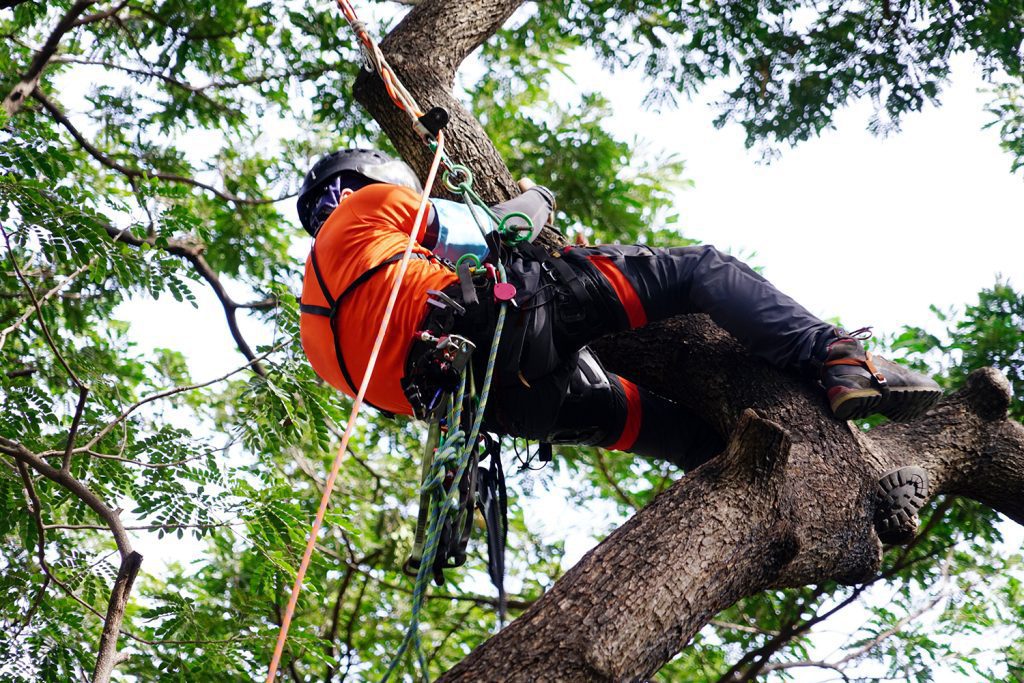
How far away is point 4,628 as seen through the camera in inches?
144

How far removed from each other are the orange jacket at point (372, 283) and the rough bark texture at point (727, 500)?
0.74 m

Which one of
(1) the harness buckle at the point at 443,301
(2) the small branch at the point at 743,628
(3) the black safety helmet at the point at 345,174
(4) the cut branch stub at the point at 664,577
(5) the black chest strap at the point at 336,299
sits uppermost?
(3) the black safety helmet at the point at 345,174

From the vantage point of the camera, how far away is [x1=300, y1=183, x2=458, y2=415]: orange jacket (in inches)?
107

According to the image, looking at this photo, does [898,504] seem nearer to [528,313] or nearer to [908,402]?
[908,402]

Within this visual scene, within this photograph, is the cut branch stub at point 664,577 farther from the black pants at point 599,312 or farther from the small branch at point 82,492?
the small branch at point 82,492

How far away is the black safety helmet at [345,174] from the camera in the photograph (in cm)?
330

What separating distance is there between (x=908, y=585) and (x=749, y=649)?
89 cm

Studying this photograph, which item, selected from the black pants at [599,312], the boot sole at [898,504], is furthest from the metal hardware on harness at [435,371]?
the boot sole at [898,504]

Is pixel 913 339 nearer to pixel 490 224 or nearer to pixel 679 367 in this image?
pixel 679 367

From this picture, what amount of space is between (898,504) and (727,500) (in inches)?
24.7

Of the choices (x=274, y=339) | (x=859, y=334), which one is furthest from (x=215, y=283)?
(x=859, y=334)

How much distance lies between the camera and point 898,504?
2.71 m

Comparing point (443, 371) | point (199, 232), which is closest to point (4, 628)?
point (199, 232)

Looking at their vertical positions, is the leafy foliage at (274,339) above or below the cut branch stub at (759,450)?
above
